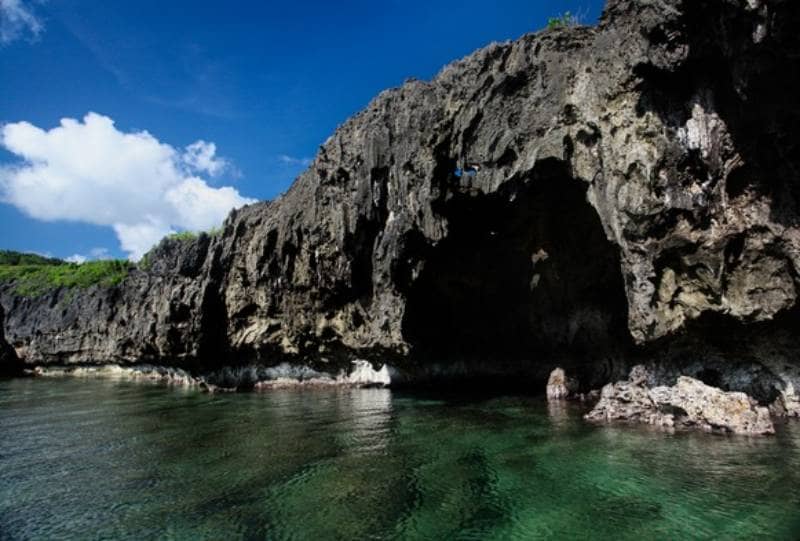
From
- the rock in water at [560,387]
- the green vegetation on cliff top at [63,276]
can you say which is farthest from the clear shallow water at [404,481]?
the green vegetation on cliff top at [63,276]

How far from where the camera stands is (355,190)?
1189 inches

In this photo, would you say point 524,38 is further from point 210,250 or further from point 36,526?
point 210,250

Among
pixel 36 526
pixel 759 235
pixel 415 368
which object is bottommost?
pixel 36 526

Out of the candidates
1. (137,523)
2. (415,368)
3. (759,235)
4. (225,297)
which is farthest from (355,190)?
(137,523)

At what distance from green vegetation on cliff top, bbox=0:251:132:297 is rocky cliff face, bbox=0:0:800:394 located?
3045 centimetres

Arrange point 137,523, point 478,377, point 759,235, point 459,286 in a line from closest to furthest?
1. point 137,523
2. point 759,235
3. point 459,286
4. point 478,377

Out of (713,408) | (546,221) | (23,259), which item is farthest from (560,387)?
(23,259)

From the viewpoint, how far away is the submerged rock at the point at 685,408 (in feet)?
48.2

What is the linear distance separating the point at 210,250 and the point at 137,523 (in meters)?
34.0

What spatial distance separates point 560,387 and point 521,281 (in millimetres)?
6156

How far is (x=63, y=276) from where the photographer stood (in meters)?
70.9

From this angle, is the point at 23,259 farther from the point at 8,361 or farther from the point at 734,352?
the point at 734,352

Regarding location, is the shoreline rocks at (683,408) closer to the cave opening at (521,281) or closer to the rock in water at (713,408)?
the rock in water at (713,408)

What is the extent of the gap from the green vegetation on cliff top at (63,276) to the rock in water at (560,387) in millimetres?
57281
